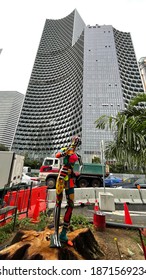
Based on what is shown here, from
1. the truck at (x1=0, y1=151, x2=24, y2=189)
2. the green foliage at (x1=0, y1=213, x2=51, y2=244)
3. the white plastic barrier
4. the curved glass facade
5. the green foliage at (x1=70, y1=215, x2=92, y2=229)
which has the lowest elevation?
the green foliage at (x1=0, y1=213, x2=51, y2=244)

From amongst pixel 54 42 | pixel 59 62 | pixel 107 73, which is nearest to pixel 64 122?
pixel 107 73

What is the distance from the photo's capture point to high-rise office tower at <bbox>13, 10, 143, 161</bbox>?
71.5m

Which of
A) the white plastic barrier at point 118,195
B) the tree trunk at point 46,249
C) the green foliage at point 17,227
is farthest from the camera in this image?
the white plastic barrier at point 118,195

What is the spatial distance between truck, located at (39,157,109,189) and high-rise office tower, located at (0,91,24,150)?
519ft

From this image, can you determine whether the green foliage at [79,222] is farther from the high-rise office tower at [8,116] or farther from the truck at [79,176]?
the high-rise office tower at [8,116]

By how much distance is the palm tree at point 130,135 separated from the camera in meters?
2.10

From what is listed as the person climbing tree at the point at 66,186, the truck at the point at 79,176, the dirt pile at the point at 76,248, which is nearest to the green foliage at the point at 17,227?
the dirt pile at the point at 76,248

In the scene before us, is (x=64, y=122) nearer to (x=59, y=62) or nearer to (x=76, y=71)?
(x=76, y=71)

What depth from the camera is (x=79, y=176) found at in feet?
44.6

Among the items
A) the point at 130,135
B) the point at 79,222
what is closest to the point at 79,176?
the point at 79,222

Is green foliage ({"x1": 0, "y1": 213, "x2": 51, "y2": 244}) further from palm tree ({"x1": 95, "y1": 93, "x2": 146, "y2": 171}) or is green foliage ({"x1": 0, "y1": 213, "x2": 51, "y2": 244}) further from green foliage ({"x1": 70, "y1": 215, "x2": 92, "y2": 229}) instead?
palm tree ({"x1": 95, "y1": 93, "x2": 146, "y2": 171})

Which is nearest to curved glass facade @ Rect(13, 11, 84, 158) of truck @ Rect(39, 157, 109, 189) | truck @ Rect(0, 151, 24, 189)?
truck @ Rect(39, 157, 109, 189)

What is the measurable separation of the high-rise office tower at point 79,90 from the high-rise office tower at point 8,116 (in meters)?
61.5

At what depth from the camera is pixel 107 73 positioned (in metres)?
80.6
